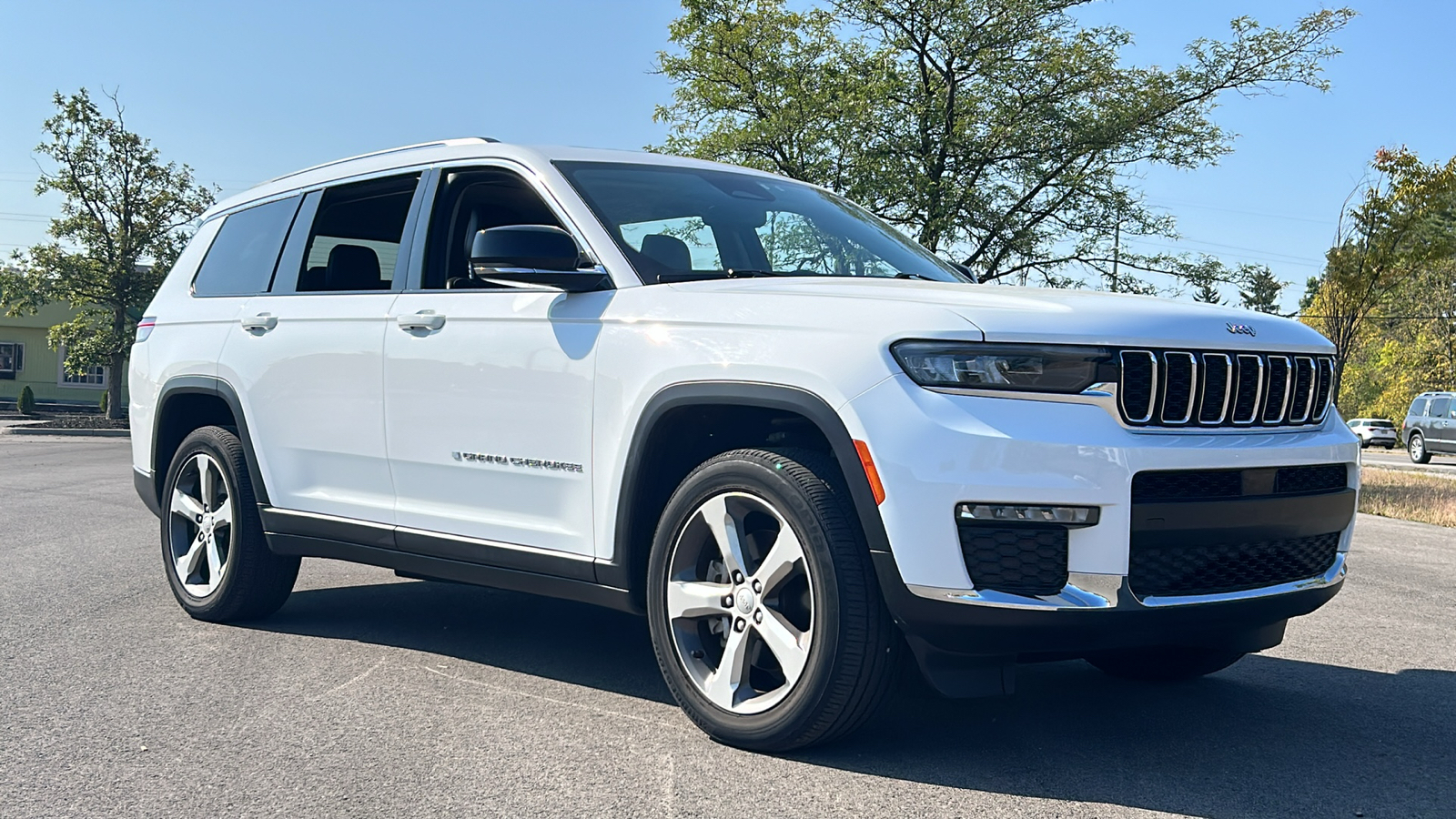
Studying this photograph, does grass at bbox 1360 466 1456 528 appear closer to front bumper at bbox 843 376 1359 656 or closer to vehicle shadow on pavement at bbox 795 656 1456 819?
vehicle shadow on pavement at bbox 795 656 1456 819

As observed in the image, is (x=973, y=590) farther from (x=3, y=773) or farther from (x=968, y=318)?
(x=3, y=773)

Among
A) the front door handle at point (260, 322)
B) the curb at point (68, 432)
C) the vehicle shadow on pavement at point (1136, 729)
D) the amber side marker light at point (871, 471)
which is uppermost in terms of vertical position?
the front door handle at point (260, 322)

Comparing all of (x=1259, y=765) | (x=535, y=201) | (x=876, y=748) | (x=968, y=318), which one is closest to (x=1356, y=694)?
(x=1259, y=765)

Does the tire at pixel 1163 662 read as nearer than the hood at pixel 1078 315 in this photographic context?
No

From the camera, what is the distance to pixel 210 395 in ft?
19.4

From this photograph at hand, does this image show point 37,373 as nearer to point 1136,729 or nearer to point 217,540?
point 217,540

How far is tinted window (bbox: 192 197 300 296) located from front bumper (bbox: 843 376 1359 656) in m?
3.48

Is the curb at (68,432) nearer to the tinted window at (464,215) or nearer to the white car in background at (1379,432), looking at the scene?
the tinted window at (464,215)

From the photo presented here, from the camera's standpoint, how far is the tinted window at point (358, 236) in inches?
208

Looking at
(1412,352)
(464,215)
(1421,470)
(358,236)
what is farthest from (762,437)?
(1412,352)

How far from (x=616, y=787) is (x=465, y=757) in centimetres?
54

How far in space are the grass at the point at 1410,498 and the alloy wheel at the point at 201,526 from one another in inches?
396

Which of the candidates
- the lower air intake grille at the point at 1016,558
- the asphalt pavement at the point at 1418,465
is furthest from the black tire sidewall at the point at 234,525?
the asphalt pavement at the point at 1418,465

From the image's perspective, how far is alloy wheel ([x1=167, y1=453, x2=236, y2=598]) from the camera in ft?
19.2
